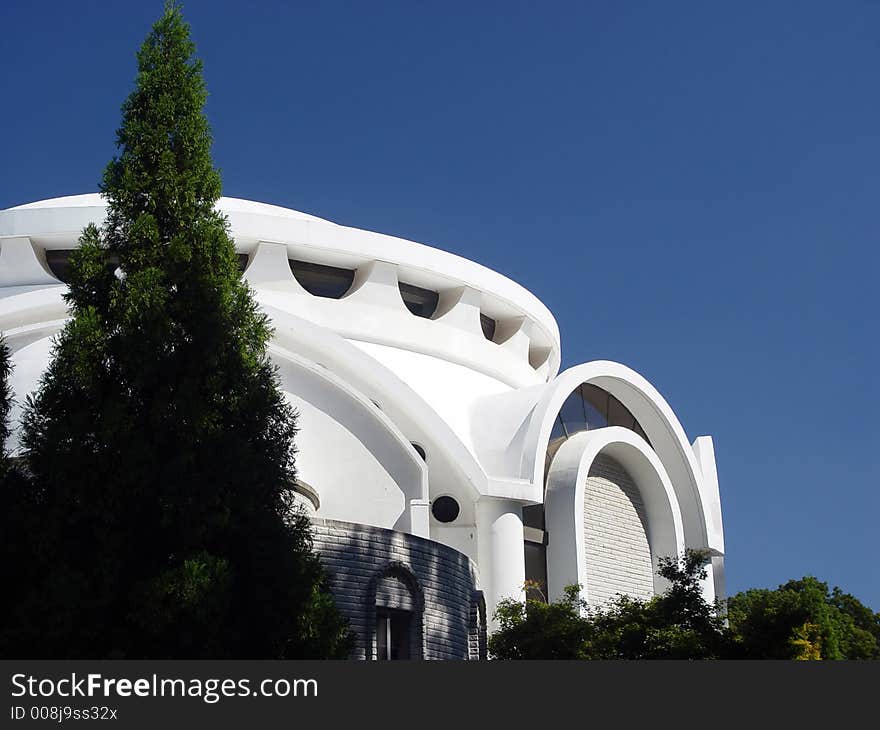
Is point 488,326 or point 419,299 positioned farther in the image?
point 488,326

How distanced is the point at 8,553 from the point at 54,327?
29.7 ft

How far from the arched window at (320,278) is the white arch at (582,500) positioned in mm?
5017

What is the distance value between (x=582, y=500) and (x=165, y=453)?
11.5 meters

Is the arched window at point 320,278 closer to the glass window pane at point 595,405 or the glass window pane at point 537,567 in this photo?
the glass window pane at point 595,405

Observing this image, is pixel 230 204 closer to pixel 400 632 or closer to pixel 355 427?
pixel 355 427

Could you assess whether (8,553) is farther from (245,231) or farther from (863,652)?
(863,652)

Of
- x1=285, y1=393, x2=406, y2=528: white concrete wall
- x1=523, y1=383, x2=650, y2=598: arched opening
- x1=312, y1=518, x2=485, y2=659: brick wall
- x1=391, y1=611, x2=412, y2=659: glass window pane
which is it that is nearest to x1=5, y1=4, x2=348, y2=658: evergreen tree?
x1=312, y1=518, x2=485, y2=659: brick wall

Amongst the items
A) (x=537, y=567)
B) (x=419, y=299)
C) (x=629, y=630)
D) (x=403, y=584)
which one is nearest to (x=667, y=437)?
(x=537, y=567)

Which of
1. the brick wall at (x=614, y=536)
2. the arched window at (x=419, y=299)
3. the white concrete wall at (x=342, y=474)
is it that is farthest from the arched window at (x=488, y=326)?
the white concrete wall at (x=342, y=474)

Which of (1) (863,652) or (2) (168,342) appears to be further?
(1) (863,652)

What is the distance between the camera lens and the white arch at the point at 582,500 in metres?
20.1

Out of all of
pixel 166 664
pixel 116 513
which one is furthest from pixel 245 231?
pixel 166 664

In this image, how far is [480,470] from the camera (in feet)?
63.0

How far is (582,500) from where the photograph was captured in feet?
67.6
